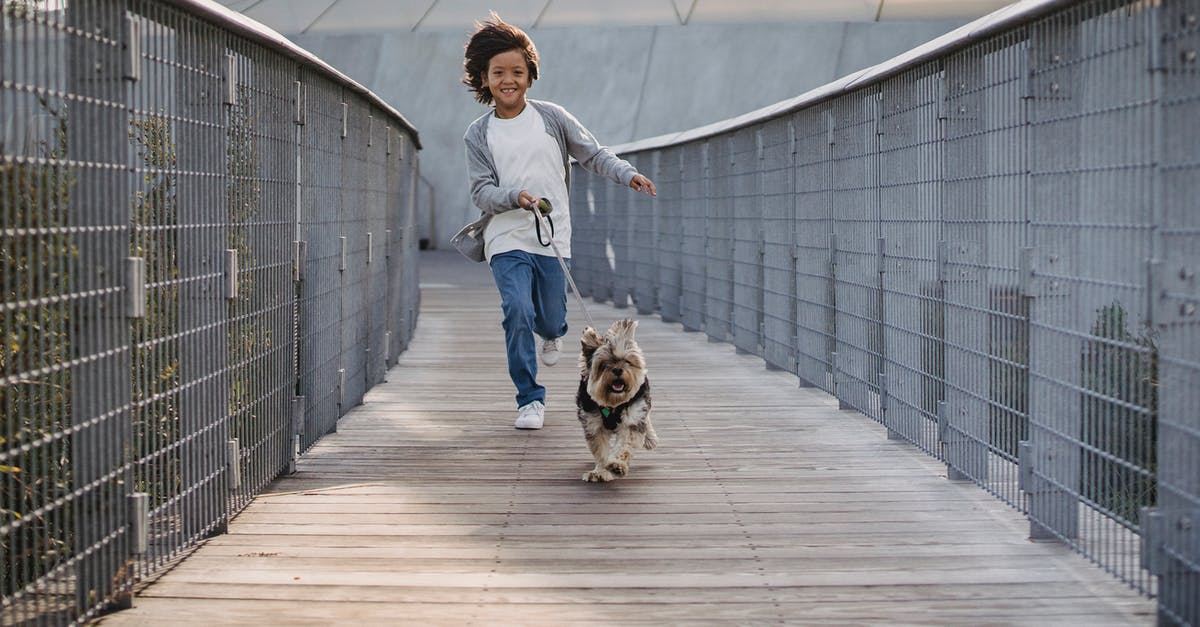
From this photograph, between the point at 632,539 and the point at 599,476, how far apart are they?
0.94 meters

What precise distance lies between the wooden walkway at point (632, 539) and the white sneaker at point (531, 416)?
0.37ft

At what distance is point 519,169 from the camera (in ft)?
22.0

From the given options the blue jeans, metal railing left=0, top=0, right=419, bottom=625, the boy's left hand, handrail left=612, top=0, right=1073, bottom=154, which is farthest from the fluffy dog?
handrail left=612, top=0, right=1073, bottom=154

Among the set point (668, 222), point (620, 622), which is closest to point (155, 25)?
point (620, 622)

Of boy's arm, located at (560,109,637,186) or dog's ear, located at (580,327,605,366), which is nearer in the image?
dog's ear, located at (580,327,605,366)

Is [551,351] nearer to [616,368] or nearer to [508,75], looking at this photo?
[508,75]

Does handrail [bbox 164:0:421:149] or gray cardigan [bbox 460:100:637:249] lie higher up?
handrail [bbox 164:0:421:149]

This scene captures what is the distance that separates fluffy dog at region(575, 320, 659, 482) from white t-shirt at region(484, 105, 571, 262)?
1.15 metres

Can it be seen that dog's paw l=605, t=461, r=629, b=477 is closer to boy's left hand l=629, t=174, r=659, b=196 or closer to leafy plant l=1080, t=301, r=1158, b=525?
boy's left hand l=629, t=174, r=659, b=196

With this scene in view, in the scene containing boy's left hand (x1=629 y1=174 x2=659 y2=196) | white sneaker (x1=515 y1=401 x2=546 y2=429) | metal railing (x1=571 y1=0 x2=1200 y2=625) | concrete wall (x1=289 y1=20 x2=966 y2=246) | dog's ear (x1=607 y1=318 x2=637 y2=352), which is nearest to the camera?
metal railing (x1=571 y1=0 x2=1200 y2=625)

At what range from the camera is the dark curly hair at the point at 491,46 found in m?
6.55

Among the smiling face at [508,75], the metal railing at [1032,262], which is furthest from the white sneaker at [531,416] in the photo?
the metal railing at [1032,262]

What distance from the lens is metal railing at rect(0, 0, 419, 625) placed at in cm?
325

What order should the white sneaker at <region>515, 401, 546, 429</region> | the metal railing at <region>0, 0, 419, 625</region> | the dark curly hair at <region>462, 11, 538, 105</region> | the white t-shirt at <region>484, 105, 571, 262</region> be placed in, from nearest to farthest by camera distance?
the metal railing at <region>0, 0, 419, 625</region>
the dark curly hair at <region>462, 11, 538, 105</region>
the white t-shirt at <region>484, 105, 571, 262</region>
the white sneaker at <region>515, 401, 546, 429</region>
